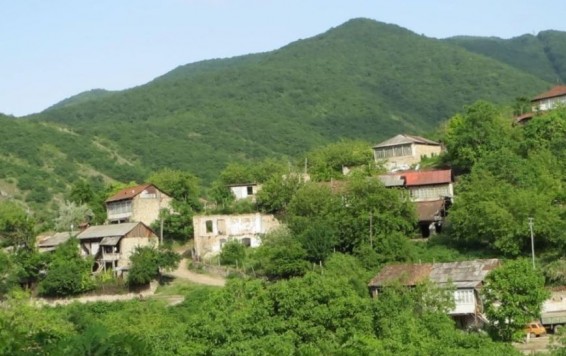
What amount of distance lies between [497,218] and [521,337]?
32.8ft

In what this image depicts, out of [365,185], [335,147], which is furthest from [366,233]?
[335,147]

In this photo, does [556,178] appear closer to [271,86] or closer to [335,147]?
[335,147]

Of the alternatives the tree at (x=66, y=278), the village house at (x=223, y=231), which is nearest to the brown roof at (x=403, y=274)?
the village house at (x=223, y=231)

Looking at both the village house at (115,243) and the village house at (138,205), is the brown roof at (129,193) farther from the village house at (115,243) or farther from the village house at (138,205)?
the village house at (115,243)

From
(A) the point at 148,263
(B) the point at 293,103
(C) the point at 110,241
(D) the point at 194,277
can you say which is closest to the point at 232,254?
(D) the point at 194,277

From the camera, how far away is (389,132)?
449ft

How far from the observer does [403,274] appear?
40.7 meters

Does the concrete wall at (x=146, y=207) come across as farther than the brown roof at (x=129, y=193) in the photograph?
No

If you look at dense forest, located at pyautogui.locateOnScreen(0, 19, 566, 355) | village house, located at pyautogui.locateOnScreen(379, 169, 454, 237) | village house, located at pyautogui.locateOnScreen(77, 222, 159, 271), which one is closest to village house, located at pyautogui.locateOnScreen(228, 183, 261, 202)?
dense forest, located at pyautogui.locateOnScreen(0, 19, 566, 355)

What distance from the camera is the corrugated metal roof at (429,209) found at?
51.3 meters

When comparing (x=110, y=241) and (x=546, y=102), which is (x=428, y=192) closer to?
(x=546, y=102)

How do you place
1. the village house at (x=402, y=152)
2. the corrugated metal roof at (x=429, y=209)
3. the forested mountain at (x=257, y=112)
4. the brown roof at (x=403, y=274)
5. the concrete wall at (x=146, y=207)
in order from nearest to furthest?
the brown roof at (x=403, y=274) → the corrugated metal roof at (x=429, y=209) → the concrete wall at (x=146, y=207) → the village house at (x=402, y=152) → the forested mountain at (x=257, y=112)

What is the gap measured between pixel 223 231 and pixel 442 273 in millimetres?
17860

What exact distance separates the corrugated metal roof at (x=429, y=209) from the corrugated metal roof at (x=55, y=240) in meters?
21.2
